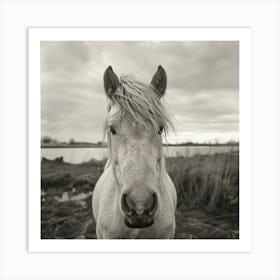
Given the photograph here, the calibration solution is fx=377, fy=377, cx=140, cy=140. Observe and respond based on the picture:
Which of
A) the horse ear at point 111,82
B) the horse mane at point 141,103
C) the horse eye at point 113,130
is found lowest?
the horse eye at point 113,130

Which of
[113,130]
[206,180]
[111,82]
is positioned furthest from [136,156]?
[206,180]

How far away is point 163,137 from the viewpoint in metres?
2.44

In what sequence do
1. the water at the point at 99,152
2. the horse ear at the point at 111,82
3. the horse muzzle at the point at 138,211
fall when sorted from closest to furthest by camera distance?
the horse muzzle at the point at 138,211 → the horse ear at the point at 111,82 → the water at the point at 99,152

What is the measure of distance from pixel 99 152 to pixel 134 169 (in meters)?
0.42

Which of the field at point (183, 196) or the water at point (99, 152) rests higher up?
the water at point (99, 152)

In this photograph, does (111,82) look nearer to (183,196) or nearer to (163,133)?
(163,133)

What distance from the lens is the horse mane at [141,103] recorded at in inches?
84.9

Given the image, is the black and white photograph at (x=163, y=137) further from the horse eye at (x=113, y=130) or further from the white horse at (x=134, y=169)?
the horse eye at (x=113, y=130)

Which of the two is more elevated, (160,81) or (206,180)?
(160,81)

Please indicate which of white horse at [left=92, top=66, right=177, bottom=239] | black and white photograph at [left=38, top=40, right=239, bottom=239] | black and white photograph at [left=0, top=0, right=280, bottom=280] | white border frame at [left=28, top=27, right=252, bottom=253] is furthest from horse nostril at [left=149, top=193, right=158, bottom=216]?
white border frame at [left=28, top=27, right=252, bottom=253]
